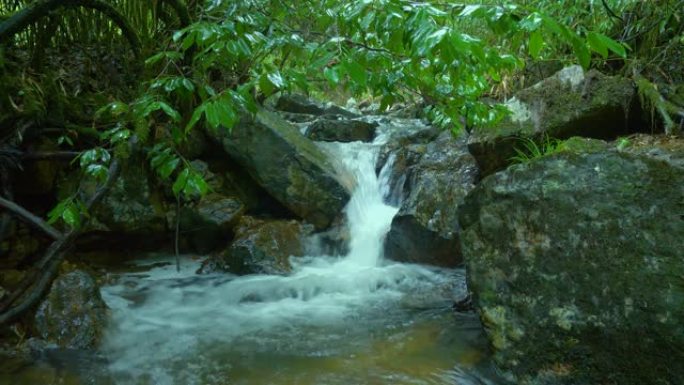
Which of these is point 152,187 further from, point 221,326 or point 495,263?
point 495,263

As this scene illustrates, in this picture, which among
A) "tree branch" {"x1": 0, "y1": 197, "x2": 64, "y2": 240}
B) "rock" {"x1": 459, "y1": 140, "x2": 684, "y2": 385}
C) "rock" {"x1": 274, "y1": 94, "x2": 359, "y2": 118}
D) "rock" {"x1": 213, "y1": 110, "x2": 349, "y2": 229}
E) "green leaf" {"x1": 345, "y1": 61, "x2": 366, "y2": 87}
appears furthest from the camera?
"rock" {"x1": 274, "y1": 94, "x2": 359, "y2": 118}

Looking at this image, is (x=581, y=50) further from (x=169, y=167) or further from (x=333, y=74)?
(x=169, y=167)

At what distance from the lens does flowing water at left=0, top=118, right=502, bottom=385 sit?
2.69 m

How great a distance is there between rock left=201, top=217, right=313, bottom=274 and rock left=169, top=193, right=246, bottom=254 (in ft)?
0.60

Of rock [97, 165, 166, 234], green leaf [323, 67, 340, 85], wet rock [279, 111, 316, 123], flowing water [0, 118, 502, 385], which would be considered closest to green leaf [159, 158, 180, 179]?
green leaf [323, 67, 340, 85]

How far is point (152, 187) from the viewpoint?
17.2 ft

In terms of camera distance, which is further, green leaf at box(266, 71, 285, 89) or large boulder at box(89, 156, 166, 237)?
large boulder at box(89, 156, 166, 237)

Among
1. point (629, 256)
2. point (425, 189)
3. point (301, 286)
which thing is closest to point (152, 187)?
point (301, 286)

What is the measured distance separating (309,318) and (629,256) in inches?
92.6

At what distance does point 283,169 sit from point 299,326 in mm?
2512

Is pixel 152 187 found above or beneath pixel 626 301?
above

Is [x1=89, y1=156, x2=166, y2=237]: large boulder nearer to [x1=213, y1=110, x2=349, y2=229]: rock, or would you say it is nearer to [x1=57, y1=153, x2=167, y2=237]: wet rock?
[x1=57, y1=153, x2=167, y2=237]: wet rock

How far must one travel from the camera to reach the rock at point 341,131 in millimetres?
7973

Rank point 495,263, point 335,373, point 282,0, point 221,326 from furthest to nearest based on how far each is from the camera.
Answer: point 221,326
point 335,373
point 495,263
point 282,0
